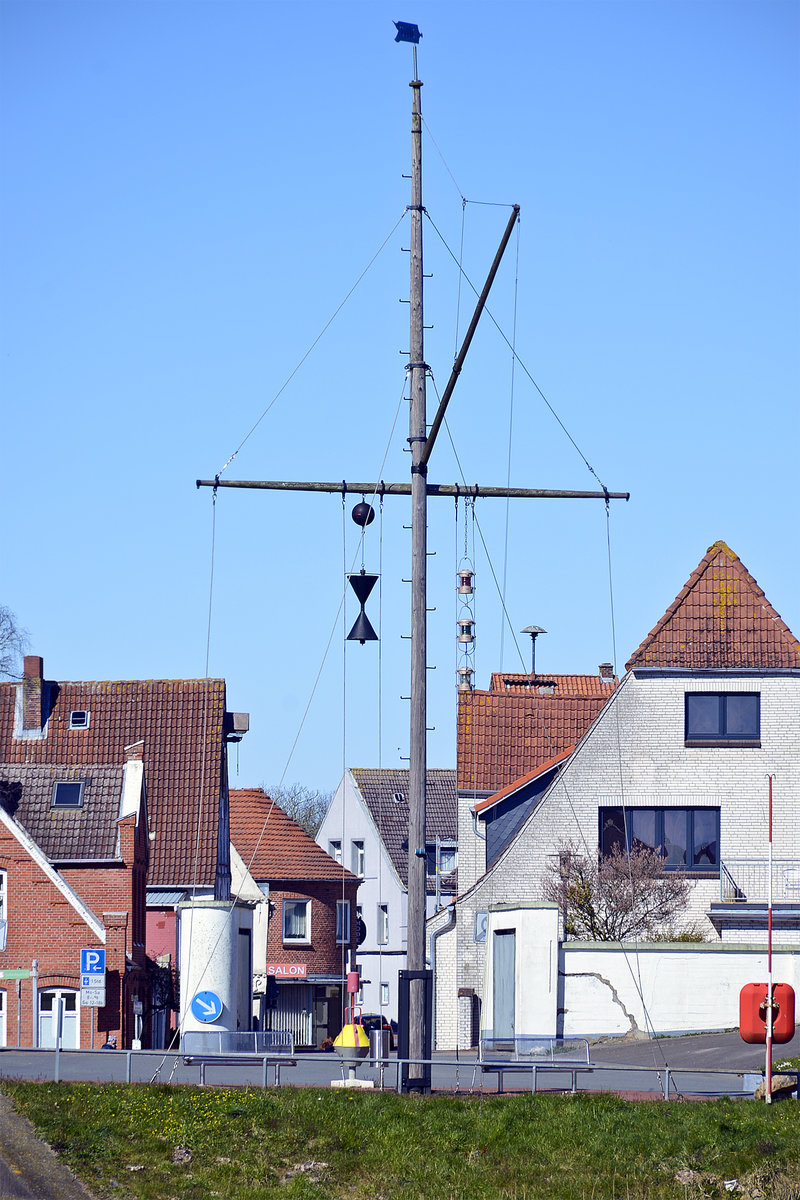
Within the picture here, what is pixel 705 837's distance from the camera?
41312mm

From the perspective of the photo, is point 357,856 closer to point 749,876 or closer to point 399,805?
point 399,805

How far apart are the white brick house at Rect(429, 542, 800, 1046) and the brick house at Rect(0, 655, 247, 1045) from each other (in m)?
12.4

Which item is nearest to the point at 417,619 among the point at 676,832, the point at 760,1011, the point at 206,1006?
the point at 760,1011

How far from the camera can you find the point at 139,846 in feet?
147

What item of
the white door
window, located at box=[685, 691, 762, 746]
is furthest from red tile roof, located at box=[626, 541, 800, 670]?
the white door

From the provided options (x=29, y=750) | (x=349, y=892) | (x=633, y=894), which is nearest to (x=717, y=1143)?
(x=633, y=894)

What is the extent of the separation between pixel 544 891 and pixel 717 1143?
2099 cm

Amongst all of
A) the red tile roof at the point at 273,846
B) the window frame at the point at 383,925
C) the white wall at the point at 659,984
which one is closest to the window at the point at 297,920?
the red tile roof at the point at 273,846

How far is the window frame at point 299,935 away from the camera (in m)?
69.5

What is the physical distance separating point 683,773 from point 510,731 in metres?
6.42

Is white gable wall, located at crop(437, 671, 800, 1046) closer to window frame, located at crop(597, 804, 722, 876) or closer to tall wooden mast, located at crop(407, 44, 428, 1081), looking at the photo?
window frame, located at crop(597, 804, 722, 876)

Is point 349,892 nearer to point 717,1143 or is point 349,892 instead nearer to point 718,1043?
point 718,1043

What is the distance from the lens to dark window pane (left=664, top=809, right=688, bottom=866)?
41219 mm

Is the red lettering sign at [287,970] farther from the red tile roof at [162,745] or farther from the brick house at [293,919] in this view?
the red tile roof at [162,745]
